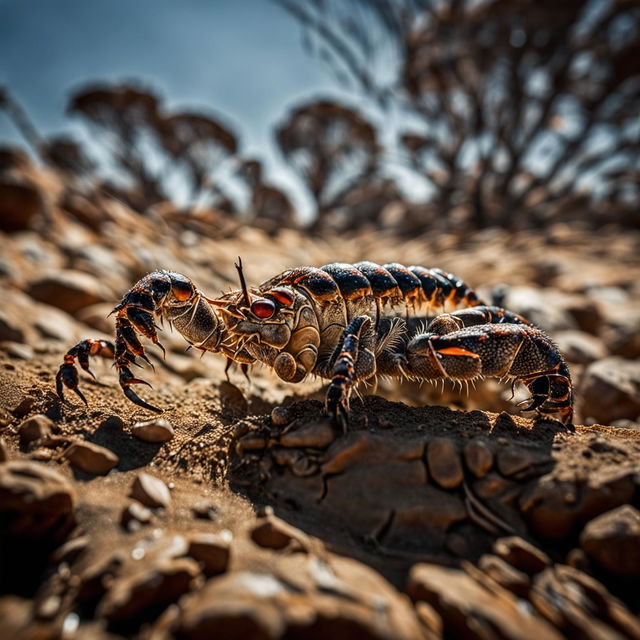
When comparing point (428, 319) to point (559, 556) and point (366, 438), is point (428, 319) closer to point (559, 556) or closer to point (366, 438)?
point (366, 438)

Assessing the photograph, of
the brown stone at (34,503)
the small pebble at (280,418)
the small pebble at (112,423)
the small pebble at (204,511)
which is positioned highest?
the small pebble at (280,418)

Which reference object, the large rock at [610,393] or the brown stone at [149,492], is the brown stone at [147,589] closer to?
the brown stone at [149,492]

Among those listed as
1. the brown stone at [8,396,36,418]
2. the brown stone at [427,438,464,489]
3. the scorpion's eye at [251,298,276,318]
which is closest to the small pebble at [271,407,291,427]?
the scorpion's eye at [251,298,276,318]

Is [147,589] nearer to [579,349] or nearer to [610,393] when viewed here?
[610,393]

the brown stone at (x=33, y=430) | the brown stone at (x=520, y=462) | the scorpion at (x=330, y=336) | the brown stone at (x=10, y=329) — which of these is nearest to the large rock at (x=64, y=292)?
the brown stone at (x=10, y=329)

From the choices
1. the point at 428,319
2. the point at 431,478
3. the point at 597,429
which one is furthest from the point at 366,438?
the point at 597,429

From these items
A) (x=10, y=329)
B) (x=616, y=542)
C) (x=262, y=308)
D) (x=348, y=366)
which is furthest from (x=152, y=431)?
(x=10, y=329)
